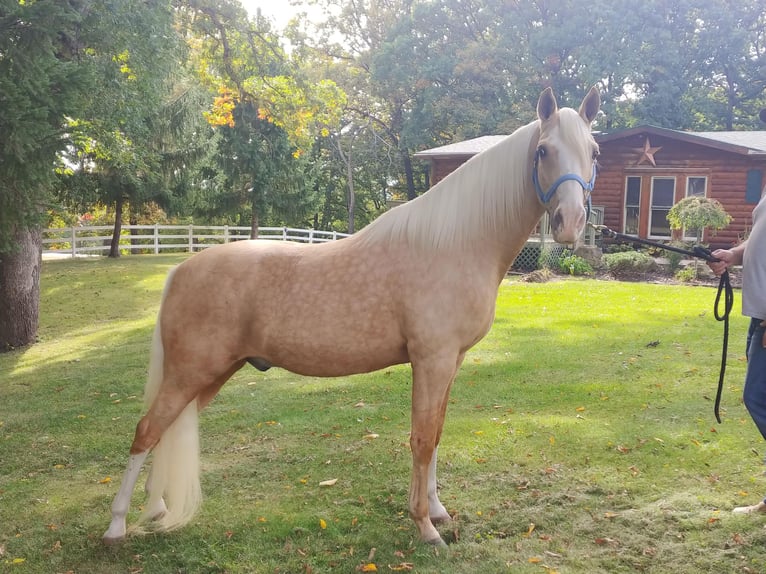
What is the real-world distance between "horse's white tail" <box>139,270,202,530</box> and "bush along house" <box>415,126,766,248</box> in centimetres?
1496

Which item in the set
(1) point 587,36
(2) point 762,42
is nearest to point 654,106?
(1) point 587,36

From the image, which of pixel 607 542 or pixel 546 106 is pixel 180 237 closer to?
pixel 546 106

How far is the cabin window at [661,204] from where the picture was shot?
1777 centimetres

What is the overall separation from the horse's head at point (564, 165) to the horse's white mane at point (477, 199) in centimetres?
14

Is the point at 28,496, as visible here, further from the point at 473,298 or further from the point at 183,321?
the point at 473,298

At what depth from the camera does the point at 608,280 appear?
45.9 feet

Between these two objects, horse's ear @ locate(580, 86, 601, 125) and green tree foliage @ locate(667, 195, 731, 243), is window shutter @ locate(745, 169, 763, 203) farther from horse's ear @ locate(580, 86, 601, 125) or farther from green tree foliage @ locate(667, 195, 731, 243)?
horse's ear @ locate(580, 86, 601, 125)

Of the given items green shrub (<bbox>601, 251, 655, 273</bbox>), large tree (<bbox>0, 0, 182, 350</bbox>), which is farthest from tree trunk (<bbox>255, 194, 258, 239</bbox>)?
large tree (<bbox>0, 0, 182, 350</bbox>)

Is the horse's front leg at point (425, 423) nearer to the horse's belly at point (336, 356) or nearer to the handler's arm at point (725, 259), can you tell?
the horse's belly at point (336, 356)

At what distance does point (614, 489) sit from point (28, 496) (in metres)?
3.57

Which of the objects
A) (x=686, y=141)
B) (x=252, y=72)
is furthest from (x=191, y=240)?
(x=686, y=141)

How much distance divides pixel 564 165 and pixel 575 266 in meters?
13.0

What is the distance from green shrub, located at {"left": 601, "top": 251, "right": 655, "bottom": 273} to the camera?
47.9 ft

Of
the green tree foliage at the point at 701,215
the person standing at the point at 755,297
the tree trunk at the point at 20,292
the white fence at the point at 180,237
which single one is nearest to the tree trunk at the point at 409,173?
the white fence at the point at 180,237
